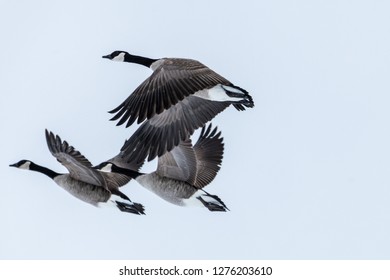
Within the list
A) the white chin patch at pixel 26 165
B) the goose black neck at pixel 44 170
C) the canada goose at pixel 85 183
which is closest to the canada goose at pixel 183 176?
the canada goose at pixel 85 183

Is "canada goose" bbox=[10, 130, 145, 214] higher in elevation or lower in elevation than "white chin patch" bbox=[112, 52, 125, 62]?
lower

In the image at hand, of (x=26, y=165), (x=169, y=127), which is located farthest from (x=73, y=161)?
(x=26, y=165)

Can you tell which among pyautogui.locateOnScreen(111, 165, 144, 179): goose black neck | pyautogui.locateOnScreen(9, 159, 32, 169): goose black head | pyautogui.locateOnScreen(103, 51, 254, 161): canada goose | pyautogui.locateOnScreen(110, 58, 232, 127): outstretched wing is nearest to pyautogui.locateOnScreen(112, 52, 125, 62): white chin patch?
pyautogui.locateOnScreen(103, 51, 254, 161): canada goose

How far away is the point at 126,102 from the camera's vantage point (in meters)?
10.6

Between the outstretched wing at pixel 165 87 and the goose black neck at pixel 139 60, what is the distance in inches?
22.0

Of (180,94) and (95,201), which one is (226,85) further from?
(95,201)

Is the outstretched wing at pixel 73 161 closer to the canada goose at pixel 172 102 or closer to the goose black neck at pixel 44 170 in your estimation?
the goose black neck at pixel 44 170

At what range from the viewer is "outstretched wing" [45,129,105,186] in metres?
12.2

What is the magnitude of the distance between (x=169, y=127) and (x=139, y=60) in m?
0.98

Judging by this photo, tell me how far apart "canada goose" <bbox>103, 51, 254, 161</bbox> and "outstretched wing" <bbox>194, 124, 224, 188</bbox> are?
1083 mm

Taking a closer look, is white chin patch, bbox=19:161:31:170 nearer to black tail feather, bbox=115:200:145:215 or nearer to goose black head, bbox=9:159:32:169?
goose black head, bbox=9:159:32:169

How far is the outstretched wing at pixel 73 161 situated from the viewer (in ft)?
40.0

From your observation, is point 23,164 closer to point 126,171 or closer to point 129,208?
point 126,171

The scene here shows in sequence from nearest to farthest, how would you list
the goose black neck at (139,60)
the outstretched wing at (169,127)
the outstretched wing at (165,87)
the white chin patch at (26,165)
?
1. the outstretched wing at (165,87)
2. the outstretched wing at (169,127)
3. the goose black neck at (139,60)
4. the white chin patch at (26,165)
